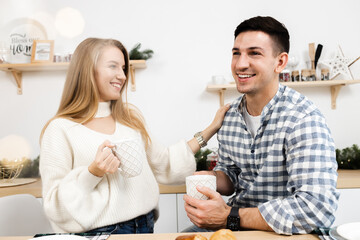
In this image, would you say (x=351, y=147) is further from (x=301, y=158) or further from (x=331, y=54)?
(x=301, y=158)

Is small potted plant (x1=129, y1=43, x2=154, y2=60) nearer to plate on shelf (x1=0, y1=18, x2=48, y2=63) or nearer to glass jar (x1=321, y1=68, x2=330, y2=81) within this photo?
plate on shelf (x1=0, y1=18, x2=48, y2=63)

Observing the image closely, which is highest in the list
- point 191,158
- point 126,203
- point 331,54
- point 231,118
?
point 331,54

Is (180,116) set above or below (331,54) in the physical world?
below

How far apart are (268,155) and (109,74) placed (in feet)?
2.32

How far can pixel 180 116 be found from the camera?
104 inches

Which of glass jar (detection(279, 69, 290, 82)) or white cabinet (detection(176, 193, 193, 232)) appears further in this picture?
glass jar (detection(279, 69, 290, 82))

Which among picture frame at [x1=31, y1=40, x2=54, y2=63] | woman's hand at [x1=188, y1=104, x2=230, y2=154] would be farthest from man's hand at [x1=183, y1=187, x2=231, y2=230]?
picture frame at [x1=31, y1=40, x2=54, y2=63]

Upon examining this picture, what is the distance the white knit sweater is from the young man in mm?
278

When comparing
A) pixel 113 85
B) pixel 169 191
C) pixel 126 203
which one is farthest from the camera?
pixel 169 191

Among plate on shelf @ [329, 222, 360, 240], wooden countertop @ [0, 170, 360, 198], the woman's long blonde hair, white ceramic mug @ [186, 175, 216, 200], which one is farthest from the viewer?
wooden countertop @ [0, 170, 360, 198]

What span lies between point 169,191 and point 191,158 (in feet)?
2.03

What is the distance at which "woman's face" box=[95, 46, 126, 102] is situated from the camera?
1.34m

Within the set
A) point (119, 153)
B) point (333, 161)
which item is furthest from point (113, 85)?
point (333, 161)

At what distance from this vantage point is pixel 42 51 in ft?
8.13
